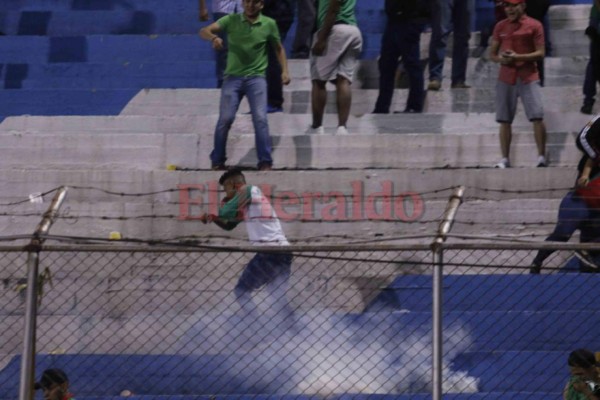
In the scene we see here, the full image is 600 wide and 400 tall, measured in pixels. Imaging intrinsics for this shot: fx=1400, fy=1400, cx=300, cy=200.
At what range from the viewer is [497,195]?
411 inches

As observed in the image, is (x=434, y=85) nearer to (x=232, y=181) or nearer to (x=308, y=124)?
(x=308, y=124)

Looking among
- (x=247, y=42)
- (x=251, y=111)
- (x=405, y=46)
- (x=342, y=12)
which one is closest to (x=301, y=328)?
(x=251, y=111)

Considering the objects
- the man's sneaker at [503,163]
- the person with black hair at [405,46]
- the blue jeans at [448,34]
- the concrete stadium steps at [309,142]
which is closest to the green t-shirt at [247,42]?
the concrete stadium steps at [309,142]

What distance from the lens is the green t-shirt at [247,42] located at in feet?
37.1

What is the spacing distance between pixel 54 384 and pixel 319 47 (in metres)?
4.51

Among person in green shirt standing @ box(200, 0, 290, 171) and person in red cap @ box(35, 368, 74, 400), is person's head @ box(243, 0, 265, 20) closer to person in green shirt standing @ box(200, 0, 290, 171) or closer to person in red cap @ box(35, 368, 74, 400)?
person in green shirt standing @ box(200, 0, 290, 171)

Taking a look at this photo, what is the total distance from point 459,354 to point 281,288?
1207 millimetres

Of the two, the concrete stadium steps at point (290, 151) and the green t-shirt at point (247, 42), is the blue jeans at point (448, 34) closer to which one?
the concrete stadium steps at point (290, 151)

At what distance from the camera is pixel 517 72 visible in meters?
11.2

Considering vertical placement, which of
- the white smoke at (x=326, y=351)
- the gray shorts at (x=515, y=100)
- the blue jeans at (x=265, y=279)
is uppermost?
the gray shorts at (x=515, y=100)

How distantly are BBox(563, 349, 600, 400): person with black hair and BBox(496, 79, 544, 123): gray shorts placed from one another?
3.49 meters

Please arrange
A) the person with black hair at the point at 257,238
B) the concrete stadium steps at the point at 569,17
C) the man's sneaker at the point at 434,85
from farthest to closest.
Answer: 1. the concrete stadium steps at the point at 569,17
2. the man's sneaker at the point at 434,85
3. the person with black hair at the point at 257,238

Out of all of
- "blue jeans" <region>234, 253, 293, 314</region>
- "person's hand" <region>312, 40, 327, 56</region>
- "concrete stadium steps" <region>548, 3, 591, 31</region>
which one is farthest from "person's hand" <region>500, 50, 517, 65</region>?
"concrete stadium steps" <region>548, 3, 591, 31</region>

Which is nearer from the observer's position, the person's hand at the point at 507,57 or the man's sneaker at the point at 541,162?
the man's sneaker at the point at 541,162
